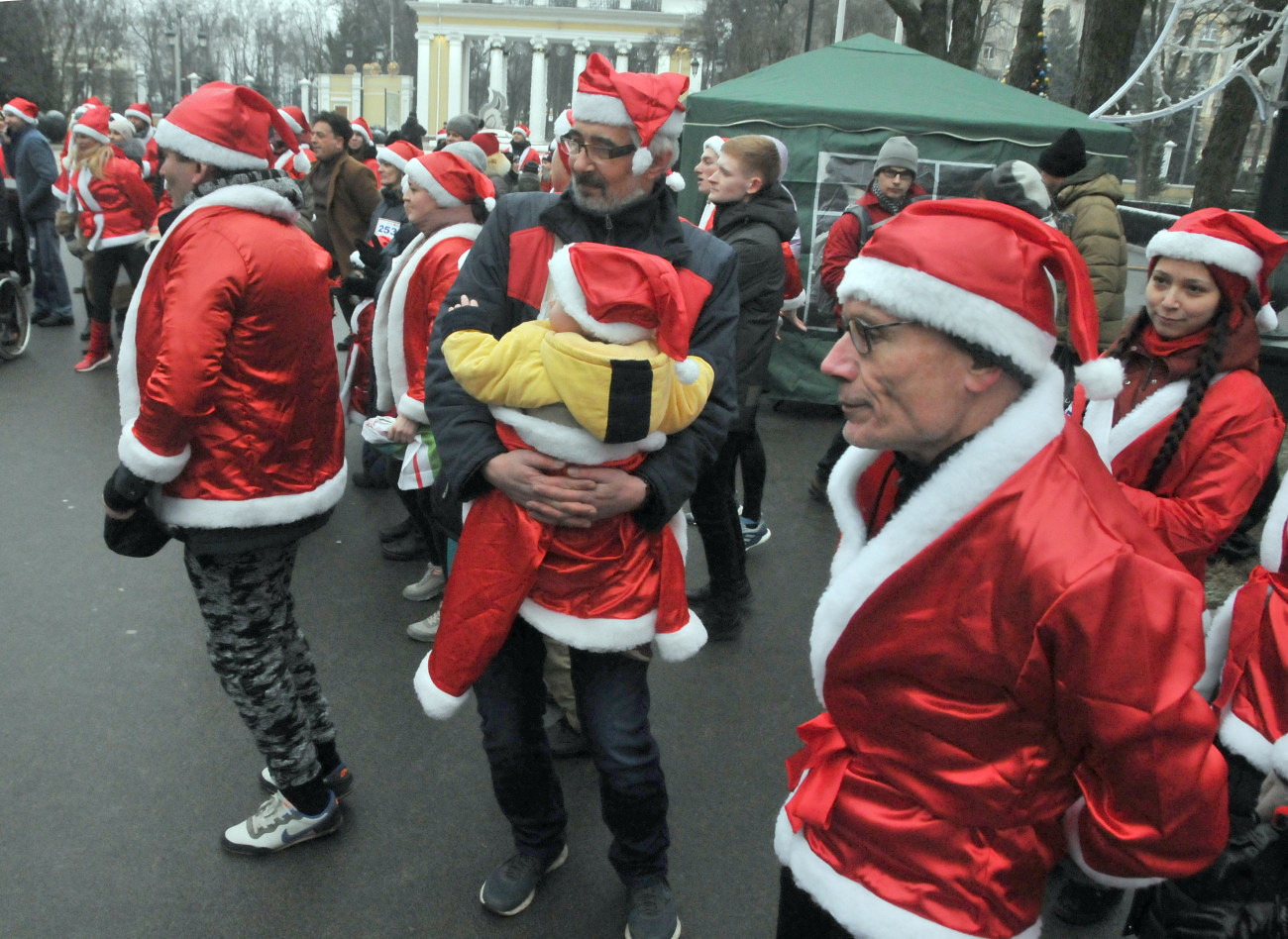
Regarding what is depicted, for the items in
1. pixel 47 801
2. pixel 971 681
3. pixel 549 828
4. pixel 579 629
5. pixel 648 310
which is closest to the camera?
pixel 971 681

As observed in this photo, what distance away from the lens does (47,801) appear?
130 inches

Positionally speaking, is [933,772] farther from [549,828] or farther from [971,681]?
[549,828]

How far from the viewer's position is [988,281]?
153 centimetres

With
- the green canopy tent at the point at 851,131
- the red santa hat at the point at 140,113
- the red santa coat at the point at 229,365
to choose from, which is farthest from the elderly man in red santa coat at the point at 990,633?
the red santa hat at the point at 140,113

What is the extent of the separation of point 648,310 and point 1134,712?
4.08ft

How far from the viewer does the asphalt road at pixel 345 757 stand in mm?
2924

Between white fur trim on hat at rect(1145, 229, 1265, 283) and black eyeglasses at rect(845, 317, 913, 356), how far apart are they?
157 centimetres

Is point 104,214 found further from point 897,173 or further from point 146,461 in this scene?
point 146,461

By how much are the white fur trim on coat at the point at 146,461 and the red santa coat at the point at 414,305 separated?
1377 mm

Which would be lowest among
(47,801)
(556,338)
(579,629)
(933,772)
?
(47,801)

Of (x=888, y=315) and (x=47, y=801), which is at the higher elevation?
(x=888, y=315)

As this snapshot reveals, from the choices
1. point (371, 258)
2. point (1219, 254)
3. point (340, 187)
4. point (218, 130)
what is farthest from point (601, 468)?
point (340, 187)

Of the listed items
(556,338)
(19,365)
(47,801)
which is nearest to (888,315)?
(556,338)

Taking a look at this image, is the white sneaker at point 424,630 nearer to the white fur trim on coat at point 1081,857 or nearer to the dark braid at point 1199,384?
the dark braid at point 1199,384
